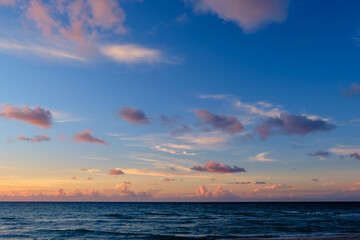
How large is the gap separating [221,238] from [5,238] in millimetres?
31162

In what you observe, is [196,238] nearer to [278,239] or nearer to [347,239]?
[278,239]

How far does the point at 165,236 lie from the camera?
4278 centimetres

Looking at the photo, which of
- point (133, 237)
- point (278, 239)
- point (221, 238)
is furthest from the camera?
point (133, 237)

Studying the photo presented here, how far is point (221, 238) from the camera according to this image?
1561 inches

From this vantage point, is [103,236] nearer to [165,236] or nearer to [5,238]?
[165,236]

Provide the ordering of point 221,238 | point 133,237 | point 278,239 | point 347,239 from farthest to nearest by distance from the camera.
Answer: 1. point 133,237
2. point 221,238
3. point 278,239
4. point 347,239

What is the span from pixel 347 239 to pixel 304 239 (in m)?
4.71

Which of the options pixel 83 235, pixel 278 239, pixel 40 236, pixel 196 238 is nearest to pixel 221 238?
pixel 196 238

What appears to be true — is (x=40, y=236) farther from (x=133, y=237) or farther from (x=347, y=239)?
(x=347, y=239)

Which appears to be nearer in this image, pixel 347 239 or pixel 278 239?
pixel 347 239

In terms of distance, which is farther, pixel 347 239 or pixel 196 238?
pixel 196 238

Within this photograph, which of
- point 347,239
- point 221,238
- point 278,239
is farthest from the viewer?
point 221,238

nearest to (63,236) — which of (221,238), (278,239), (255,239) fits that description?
(221,238)

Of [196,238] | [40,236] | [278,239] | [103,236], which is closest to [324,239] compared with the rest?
[278,239]
